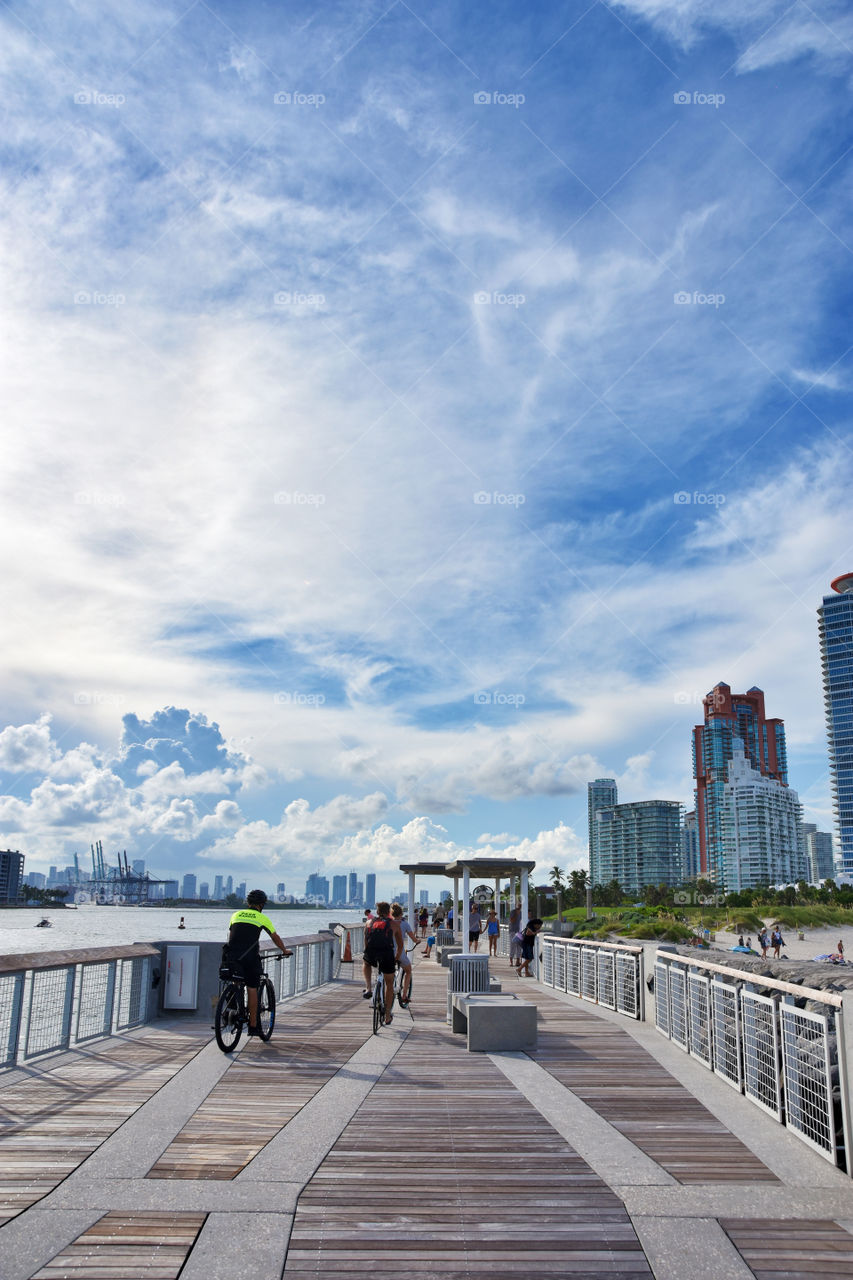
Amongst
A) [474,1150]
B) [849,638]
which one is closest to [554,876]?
[849,638]

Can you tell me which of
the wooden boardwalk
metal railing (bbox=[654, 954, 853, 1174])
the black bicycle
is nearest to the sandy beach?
the black bicycle

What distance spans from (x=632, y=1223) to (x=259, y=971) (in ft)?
18.5

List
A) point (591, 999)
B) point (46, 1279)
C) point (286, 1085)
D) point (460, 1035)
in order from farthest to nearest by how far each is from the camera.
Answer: point (591, 999) < point (460, 1035) < point (286, 1085) < point (46, 1279)

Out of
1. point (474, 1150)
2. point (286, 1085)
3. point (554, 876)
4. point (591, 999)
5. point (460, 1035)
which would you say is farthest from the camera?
point (554, 876)

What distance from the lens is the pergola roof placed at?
75.7ft

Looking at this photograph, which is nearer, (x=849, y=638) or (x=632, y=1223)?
(x=632, y=1223)

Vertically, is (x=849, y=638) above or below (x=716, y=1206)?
above

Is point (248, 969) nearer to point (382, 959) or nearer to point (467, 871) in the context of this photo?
point (382, 959)

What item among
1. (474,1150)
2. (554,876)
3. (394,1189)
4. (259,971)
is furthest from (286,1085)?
(554,876)

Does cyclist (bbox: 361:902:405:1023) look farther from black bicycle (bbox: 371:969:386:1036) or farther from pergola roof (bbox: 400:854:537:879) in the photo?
pergola roof (bbox: 400:854:537:879)

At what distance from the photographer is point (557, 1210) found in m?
4.66

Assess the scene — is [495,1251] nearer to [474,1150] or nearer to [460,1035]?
[474,1150]

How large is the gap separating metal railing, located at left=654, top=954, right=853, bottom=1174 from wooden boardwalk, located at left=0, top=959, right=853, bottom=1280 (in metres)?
0.21

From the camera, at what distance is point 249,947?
917cm
